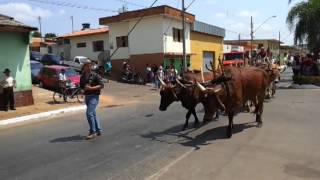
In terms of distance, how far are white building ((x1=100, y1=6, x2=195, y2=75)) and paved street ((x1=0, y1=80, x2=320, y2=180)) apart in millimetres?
24481

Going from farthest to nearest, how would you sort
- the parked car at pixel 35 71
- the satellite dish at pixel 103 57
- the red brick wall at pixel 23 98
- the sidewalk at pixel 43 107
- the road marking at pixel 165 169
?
the satellite dish at pixel 103 57 → the parked car at pixel 35 71 → the red brick wall at pixel 23 98 → the sidewalk at pixel 43 107 → the road marking at pixel 165 169

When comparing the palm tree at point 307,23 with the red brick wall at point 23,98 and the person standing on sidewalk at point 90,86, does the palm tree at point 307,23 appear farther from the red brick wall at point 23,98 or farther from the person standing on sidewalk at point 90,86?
the person standing on sidewalk at point 90,86

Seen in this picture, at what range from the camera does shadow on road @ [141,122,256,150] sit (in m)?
11.0

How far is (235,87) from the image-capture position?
11.6m

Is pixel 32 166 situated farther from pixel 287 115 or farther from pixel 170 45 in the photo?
pixel 170 45

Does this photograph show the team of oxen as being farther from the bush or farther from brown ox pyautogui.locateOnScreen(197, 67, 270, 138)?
the bush

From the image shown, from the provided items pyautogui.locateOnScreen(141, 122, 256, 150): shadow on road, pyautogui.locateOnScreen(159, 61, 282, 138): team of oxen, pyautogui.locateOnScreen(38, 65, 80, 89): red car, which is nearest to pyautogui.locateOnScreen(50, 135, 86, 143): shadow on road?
pyautogui.locateOnScreen(141, 122, 256, 150): shadow on road

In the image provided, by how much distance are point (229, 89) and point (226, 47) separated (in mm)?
51063

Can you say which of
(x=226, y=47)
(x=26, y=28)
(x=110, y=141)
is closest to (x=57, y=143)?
(x=110, y=141)

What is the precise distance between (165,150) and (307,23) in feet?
98.5

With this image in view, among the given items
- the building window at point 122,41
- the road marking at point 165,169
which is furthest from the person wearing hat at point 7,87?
the building window at point 122,41

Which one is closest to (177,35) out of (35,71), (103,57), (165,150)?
(103,57)

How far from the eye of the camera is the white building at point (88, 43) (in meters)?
46.2

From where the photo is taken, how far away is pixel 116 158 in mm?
9438
